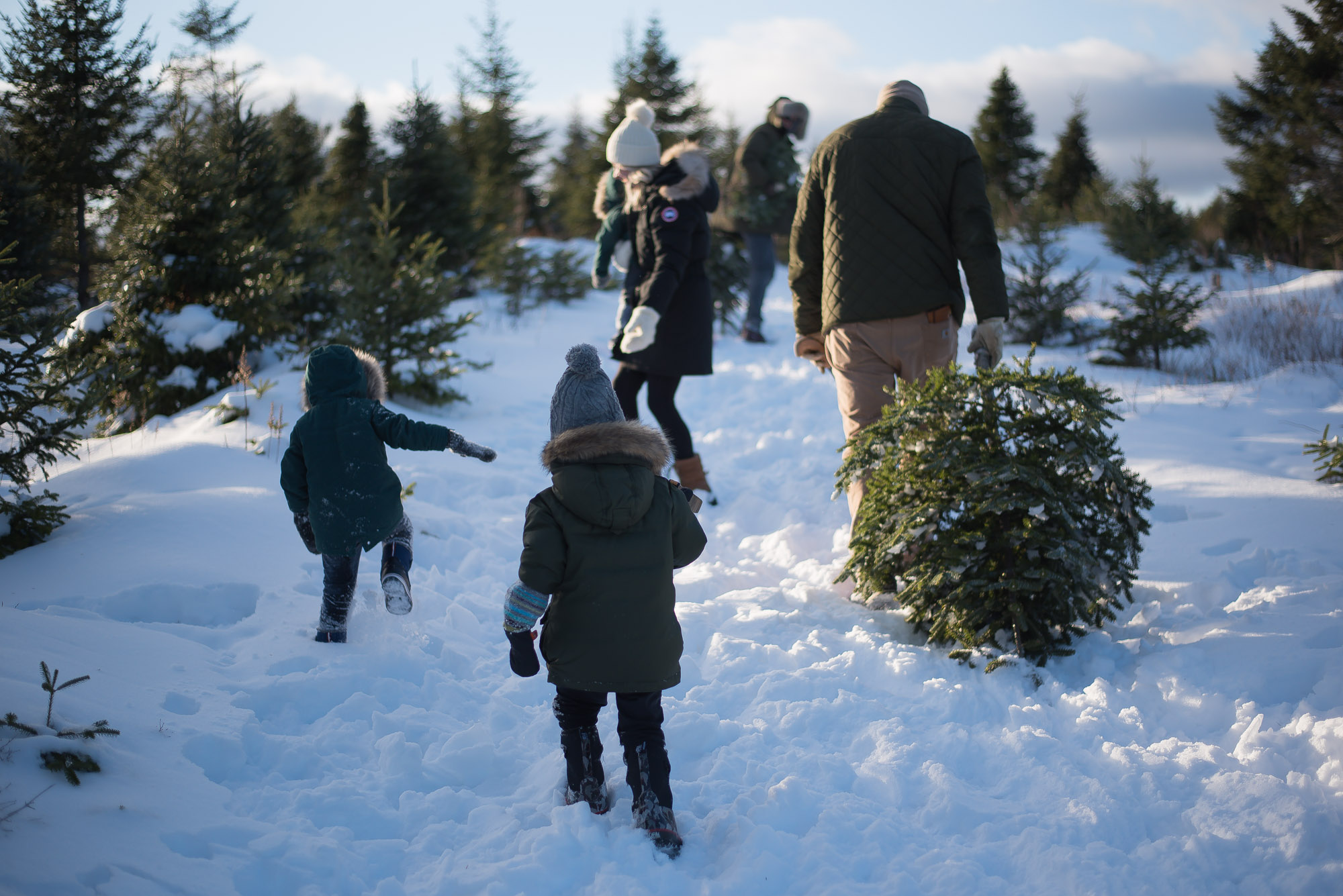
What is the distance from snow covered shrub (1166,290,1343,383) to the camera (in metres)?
7.27

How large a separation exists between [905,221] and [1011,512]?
1.44 m

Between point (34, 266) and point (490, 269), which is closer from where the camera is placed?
point (34, 266)

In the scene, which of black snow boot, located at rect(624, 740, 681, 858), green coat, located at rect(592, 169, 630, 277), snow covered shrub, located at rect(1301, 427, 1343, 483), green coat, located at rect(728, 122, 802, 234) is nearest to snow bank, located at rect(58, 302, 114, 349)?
green coat, located at rect(592, 169, 630, 277)

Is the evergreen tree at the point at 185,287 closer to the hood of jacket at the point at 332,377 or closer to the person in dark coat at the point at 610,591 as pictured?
the hood of jacket at the point at 332,377

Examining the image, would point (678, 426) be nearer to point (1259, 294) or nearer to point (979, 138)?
point (1259, 294)

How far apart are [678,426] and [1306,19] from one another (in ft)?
75.6

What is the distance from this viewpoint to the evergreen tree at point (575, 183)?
1650 cm

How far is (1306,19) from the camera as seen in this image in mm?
19109

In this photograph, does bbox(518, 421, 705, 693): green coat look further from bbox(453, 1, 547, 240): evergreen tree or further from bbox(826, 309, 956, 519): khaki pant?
bbox(453, 1, 547, 240): evergreen tree

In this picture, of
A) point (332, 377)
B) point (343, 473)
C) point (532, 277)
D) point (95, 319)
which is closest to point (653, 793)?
point (343, 473)

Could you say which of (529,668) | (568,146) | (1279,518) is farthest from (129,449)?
(568,146)

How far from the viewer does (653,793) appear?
232cm

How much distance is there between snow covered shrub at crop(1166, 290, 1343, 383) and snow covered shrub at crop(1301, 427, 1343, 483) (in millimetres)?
3128

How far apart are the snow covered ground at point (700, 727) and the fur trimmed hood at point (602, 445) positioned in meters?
1.05
